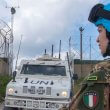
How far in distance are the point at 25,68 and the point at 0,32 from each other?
6.47 metres

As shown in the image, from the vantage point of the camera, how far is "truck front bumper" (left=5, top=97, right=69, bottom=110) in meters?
10.7

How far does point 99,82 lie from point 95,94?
0.05 meters

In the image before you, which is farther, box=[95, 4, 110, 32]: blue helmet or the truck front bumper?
the truck front bumper

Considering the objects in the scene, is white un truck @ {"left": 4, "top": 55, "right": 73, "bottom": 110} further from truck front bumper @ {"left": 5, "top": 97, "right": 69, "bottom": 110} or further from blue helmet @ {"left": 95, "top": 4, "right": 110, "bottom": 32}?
blue helmet @ {"left": 95, "top": 4, "right": 110, "bottom": 32}

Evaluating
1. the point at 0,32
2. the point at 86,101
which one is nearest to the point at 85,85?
the point at 86,101

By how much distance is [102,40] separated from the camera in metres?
1.83

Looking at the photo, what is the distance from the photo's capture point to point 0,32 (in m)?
18.5

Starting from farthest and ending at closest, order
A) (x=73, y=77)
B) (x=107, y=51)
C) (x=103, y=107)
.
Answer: (x=73, y=77) < (x=107, y=51) < (x=103, y=107)

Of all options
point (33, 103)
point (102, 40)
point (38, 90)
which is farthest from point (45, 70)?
point (102, 40)

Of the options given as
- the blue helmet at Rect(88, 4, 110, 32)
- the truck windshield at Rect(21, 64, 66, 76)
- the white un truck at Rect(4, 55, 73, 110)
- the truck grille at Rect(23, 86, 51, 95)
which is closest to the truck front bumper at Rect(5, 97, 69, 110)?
the white un truck at Rect(4, 55, 73, 110)

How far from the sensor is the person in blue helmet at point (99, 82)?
1704 millimetres

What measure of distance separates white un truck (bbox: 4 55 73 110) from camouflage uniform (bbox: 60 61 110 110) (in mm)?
8592

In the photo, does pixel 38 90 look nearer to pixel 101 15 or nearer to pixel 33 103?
pixel 33 103

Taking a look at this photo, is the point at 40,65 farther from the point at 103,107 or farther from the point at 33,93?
the point at 103,107
